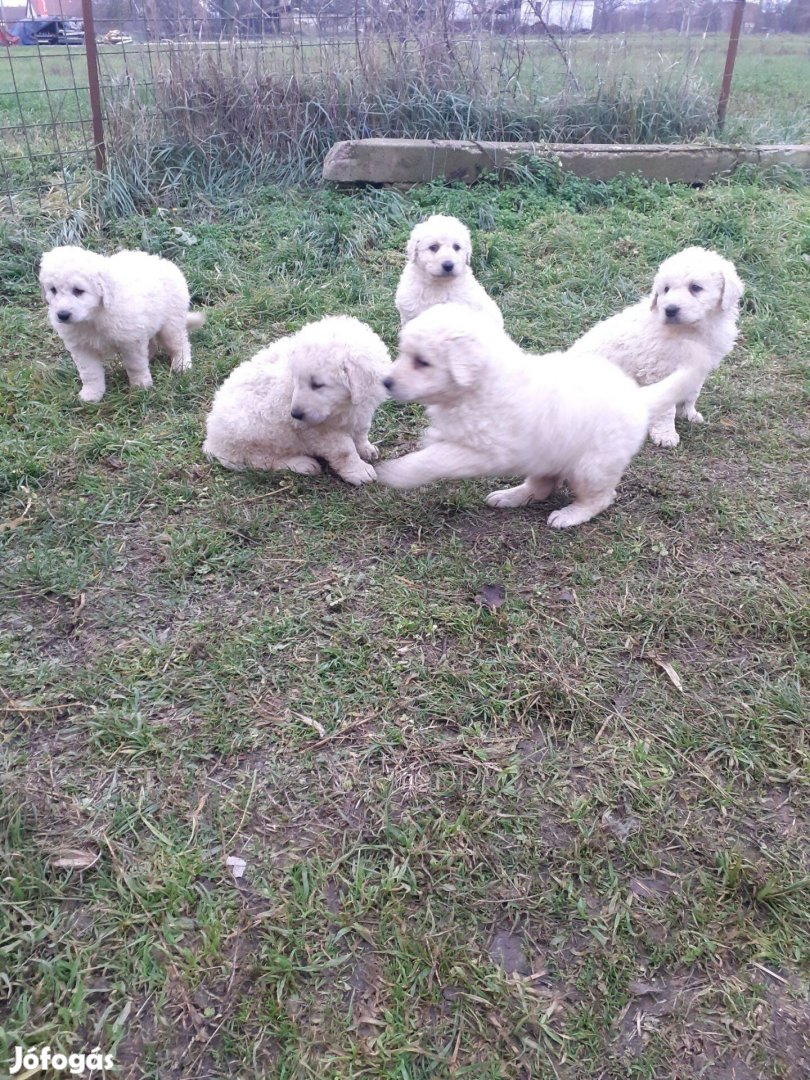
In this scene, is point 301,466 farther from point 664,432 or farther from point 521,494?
point 664,432

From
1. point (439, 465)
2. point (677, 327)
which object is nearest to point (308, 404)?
point (439, 465)

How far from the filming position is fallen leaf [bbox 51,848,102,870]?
2021 mm

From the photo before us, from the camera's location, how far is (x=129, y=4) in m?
6.83

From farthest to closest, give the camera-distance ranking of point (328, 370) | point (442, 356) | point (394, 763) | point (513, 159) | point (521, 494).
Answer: point (513, 159) < point (521, 494) < point (328, 370) < point (442, 356) < point (394, 763)

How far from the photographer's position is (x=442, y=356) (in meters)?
2.96

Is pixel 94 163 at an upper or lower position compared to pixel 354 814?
upper

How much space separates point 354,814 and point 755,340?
4400 millimetres

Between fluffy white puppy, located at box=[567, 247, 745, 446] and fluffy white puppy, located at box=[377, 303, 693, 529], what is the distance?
0.82m

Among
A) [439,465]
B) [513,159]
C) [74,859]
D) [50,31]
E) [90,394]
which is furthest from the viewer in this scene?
[513,159]

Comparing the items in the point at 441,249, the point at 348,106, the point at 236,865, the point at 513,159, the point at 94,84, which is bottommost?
the point at 236,865

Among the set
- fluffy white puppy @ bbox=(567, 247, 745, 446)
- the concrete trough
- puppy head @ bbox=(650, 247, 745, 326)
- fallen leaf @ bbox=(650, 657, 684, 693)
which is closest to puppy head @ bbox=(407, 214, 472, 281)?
fluffy white puppy @ bbox=(567, 247, 745, 446)

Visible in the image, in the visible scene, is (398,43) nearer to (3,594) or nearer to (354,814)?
(3,594)

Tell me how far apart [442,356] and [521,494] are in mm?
824

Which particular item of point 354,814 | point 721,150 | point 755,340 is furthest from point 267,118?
point 354,814
